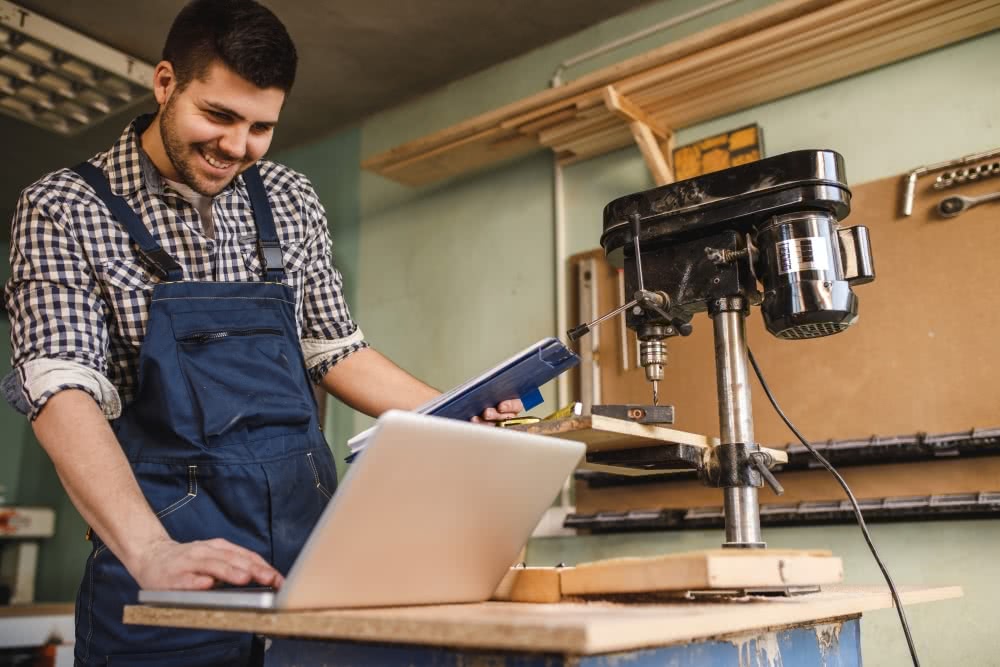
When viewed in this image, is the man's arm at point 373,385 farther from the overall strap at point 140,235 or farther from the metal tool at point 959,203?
the metal tool at point 959,203

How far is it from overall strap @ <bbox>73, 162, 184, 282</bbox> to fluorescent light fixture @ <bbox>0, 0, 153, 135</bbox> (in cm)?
178

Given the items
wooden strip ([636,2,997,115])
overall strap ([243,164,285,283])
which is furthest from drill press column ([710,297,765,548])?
wooden strip ([636,2,997,115])

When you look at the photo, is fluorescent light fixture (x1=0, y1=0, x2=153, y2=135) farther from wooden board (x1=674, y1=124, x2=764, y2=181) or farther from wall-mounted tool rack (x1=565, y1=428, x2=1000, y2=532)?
wall-mounted tool rack (x1=565, y1=428, x2=1000, y2=532)

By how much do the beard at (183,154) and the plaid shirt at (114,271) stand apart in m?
0.04

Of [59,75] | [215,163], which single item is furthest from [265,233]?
[59,75]

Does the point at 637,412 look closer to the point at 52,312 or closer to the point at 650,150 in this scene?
the point at 52,312

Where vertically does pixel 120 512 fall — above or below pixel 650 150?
below

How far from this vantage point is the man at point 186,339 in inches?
44.6

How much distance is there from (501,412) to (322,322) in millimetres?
532

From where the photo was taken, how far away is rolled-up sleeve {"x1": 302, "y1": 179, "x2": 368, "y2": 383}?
158 centimetres

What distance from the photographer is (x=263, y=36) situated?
138cm

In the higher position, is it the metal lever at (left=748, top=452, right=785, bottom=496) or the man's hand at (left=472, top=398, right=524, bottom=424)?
the man's hand at (left=472, top=398, right=524, bottom=424)

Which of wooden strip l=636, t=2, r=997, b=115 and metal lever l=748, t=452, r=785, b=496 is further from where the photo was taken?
wooden strip l=636, t=2, r=997, b=115

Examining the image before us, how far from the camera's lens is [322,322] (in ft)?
5.21
